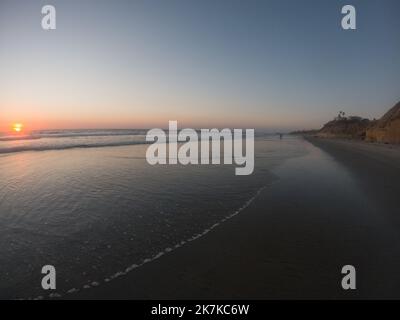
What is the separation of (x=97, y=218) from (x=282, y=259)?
185 inches

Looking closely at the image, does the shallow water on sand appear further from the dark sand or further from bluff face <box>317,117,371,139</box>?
bluff face <box>317,117,371,139</box>

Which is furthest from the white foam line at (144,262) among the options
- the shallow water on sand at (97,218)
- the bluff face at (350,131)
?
the bluff face at (350,131)

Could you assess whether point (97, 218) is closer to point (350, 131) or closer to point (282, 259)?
point (282, 259)

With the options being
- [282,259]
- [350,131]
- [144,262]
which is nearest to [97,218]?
[144,262]

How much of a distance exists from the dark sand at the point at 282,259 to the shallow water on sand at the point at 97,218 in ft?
1.67

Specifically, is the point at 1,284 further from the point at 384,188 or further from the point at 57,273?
the point at 384,188

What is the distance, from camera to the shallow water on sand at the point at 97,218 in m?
4.78

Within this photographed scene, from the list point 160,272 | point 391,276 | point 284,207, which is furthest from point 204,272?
point 284,207

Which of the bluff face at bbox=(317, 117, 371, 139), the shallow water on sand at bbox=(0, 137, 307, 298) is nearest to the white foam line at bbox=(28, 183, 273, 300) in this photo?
the shallow water on sand at bbox=(0, 137, 307, 298)

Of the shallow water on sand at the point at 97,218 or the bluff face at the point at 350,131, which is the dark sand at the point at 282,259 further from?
the bluff face at the point at 350,131

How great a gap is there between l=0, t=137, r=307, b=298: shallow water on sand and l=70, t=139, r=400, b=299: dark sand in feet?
1.67

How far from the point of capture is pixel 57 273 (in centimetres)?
466

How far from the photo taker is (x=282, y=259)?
5.17m

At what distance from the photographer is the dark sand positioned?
13.7 ft
